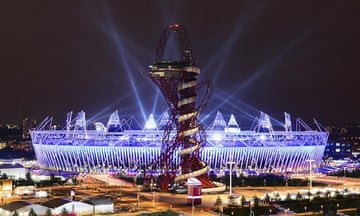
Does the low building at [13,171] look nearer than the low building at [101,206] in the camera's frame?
No

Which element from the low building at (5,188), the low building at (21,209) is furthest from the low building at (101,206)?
the low building at (5,188)

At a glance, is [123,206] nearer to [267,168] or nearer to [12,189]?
[12,189]

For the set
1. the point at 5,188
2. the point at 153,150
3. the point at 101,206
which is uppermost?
the point at 153,150

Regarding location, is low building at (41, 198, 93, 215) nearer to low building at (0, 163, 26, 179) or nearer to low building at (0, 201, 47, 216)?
low building at (0, 201, 47, 216)

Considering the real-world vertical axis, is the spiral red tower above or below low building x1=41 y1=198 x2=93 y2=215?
above

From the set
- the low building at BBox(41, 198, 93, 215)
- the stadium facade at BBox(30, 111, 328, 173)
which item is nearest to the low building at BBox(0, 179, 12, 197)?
the low building at BBox(41, 198, 93, 215)

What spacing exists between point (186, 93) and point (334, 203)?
16225 millimetres

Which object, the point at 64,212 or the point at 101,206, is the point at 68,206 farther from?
the point at 101,206

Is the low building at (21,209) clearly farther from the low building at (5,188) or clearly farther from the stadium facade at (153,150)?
the stadium facade at (153,150)

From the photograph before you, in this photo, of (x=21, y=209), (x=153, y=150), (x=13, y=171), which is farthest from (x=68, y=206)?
(x=153, y=150)

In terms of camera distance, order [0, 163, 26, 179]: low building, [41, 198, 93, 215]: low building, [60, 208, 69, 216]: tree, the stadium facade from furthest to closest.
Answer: the stadium facade → [0, 163, 26, 179]: low building → [41, 198, 93, 215]: low building → [60, 208, 69, 216]: tree

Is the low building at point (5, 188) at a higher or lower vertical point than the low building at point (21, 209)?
higher

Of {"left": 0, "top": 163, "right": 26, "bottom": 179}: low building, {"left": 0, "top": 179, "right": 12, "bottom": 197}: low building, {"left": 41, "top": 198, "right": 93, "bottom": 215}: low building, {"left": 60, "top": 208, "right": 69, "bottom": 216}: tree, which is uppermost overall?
{"left": 0, "top": 163, "right": 26, "bottom": 179}: low building

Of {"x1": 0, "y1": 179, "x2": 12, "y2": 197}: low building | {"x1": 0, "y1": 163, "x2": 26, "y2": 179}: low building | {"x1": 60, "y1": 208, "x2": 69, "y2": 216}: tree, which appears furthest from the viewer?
{"x1": 0, "y1": 163, "x2": 26, "y2": 179}: low building
